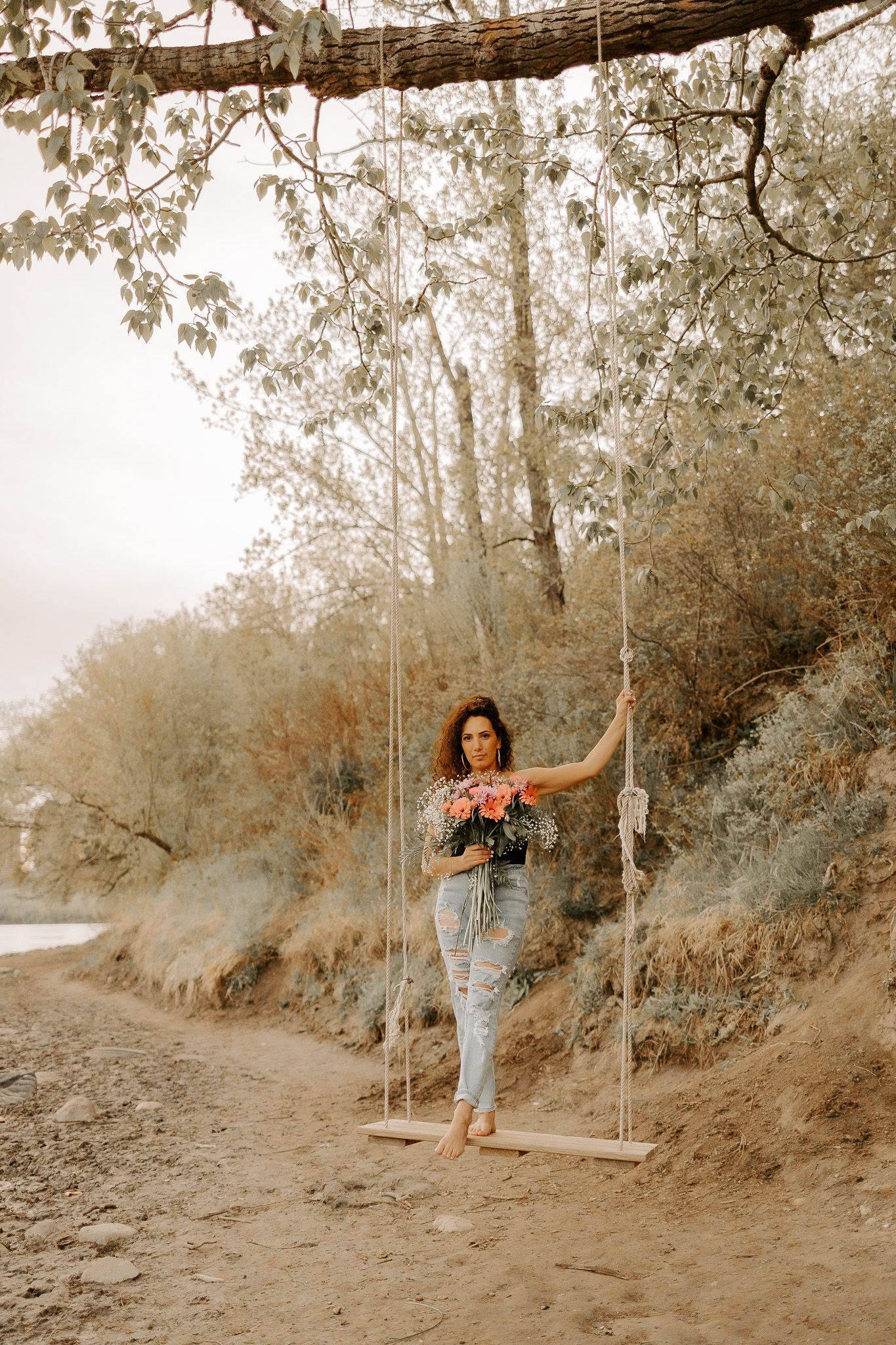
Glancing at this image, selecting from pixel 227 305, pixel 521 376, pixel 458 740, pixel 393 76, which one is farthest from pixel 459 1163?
pixel 521 376

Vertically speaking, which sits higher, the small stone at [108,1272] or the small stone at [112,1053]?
the small stone at [108,1272]

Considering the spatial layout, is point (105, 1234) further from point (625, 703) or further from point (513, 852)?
point (625, 703)

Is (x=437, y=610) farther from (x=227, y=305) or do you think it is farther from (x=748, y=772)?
(x=227, y=305)

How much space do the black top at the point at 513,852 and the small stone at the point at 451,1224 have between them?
5.35 ft

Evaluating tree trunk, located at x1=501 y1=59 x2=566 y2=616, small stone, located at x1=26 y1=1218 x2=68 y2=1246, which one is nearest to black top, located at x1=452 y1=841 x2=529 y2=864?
small stone, located at x1=26 y1=1218 x2=68 y2=1246

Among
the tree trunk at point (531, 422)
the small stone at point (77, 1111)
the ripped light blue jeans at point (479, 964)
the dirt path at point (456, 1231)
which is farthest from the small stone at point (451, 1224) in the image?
the tree trunk at point (531, 422)

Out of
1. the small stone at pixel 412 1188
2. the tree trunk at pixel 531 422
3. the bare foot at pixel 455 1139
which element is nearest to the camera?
the bare foot at pixel 455 1139

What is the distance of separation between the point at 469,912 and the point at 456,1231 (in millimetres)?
1431

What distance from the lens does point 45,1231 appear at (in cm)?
475

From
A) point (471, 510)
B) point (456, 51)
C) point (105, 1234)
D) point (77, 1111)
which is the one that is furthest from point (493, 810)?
point (471, 510)

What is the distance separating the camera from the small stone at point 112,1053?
29.8 feet

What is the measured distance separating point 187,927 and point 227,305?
10.0 m

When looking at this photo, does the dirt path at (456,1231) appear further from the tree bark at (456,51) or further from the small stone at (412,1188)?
the tree bark at (456,51)

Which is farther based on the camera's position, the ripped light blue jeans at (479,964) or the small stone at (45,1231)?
the small stone at (45,1231)
